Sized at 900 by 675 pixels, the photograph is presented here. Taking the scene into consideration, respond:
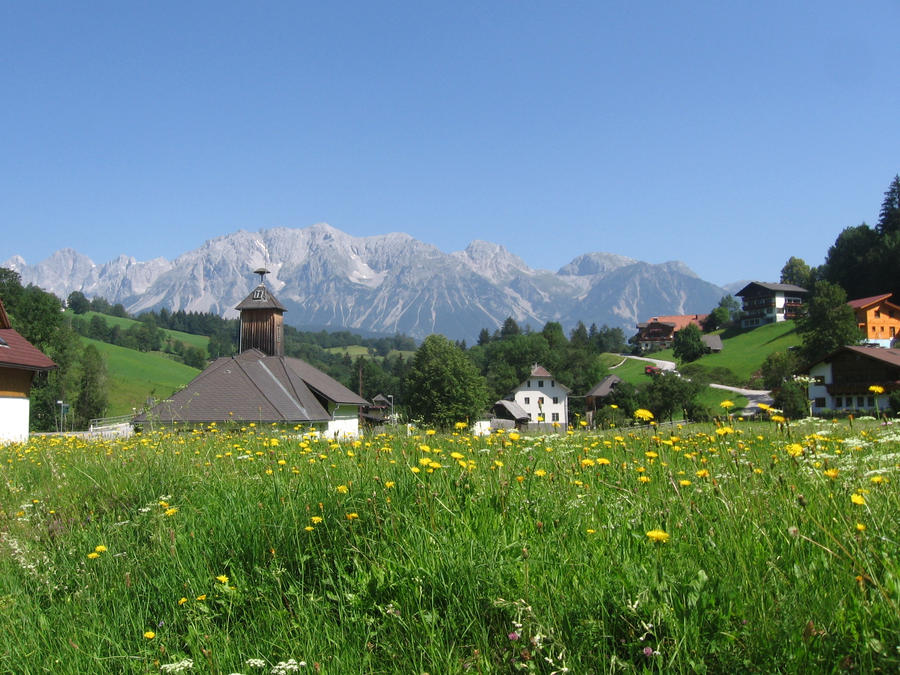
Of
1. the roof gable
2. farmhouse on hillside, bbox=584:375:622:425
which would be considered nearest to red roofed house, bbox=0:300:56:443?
farmhouse on hillside, bbox=584:375:622:425

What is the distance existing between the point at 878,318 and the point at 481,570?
359 ft

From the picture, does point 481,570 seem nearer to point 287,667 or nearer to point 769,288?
point 287,667

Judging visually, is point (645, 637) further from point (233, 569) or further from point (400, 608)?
point (233, 569)

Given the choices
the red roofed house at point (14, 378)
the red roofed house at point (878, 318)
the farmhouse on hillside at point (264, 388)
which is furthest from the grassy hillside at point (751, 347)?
the red roofed house at point (14, 378)

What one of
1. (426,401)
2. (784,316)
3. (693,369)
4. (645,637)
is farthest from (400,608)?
(784,316)

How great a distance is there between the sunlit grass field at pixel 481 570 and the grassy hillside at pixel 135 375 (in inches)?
3808

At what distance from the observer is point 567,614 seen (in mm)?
2990

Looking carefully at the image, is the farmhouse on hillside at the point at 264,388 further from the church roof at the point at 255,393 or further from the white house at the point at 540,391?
the white house at the point at 540,391

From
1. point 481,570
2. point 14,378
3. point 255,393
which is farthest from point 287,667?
point 255,393

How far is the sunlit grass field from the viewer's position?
9.14 ft

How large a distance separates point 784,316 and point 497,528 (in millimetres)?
154175

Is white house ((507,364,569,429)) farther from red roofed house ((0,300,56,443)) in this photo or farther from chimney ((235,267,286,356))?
red roofed house ((0,300,56,443))

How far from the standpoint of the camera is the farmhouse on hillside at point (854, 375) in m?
55.3

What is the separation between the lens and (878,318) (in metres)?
92.9
